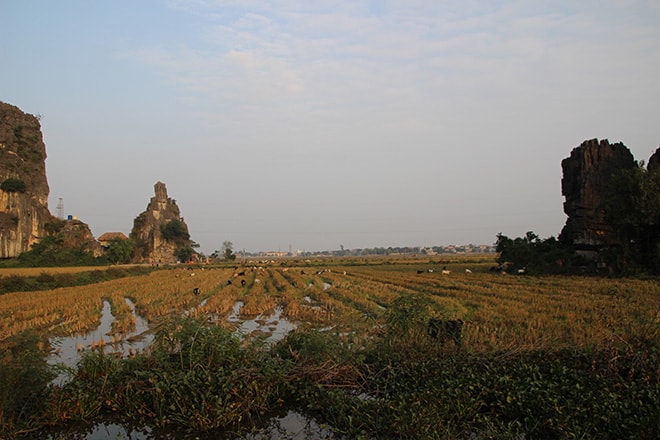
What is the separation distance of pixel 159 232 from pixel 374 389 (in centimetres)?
10056

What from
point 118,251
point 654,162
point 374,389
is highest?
point 654,162

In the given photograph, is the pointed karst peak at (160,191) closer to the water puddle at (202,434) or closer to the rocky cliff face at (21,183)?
the rocky cliff face at (21,183)

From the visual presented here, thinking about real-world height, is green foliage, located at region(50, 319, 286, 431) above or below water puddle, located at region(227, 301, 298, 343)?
above

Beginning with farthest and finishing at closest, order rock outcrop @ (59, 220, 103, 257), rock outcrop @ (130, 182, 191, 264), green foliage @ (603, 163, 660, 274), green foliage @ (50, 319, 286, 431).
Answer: rock outcrop @ (130, 182, 191, 264)
rock outcrop @ (59, 220, 103, 257)
green foliage @ (603, 163, 660, 274)
green foliage @ (50, 319, 286, 431)

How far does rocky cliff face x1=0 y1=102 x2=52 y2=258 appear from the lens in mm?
58281

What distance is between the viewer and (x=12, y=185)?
2379 inches

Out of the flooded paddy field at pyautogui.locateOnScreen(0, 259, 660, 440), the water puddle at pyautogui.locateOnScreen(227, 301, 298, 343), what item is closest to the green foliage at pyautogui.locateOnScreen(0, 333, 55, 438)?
the flooded paddy field at pyautogui.locateOnScreen(0, 259, 660, 440)

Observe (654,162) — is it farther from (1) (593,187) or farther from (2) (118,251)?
(2) (118,251)

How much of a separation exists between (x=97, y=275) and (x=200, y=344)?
36.4 meters

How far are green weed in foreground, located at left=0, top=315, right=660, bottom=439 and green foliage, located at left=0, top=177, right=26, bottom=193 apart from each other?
66440 millimetres

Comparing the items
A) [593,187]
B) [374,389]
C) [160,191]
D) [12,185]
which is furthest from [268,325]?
[160,191]

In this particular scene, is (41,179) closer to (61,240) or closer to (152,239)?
(61,240)

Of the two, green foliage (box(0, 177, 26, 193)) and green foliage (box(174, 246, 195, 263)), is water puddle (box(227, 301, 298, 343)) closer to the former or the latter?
green foliage (box(0, 177, 26, 193))

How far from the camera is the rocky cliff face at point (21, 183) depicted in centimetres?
5828
